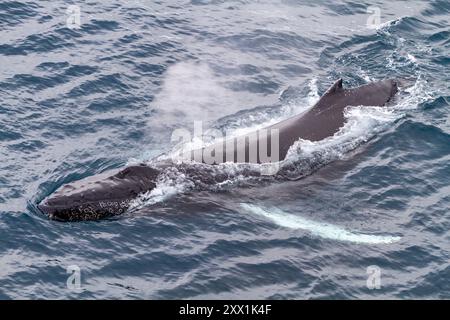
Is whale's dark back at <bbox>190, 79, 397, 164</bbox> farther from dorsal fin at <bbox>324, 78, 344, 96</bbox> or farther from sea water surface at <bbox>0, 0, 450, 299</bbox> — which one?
sea water surface at <bbox>0, 0, 450, 299</bbox>

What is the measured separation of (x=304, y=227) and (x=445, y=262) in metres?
4.55

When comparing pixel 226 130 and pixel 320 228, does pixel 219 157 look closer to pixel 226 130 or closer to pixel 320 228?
pixel 226 130

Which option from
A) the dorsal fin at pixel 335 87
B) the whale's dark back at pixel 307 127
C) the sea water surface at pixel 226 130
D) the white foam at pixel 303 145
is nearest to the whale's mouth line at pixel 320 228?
the sea water surface at pixel 226 130

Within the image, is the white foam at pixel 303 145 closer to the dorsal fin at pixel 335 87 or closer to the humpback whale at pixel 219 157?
the humpback whale at pixel 219 157

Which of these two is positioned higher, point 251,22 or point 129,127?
point 251,22

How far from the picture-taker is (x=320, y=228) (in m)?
24.8

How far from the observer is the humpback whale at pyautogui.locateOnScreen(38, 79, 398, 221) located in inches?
965

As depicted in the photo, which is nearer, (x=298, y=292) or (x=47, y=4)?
(x=298, y=292)

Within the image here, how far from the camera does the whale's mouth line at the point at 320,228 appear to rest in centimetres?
2441

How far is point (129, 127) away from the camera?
3172cm

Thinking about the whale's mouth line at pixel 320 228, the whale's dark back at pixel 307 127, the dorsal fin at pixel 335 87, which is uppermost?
the dorsal fin at pixel 335 87
